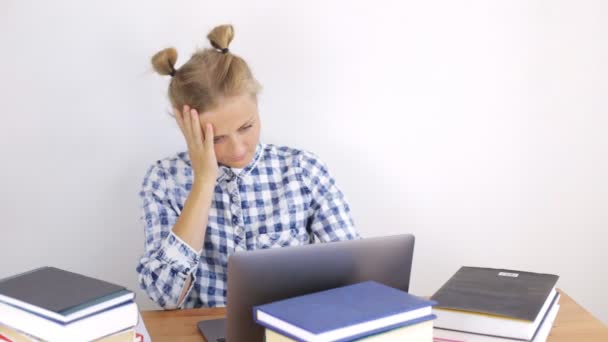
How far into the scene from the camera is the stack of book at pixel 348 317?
93cm

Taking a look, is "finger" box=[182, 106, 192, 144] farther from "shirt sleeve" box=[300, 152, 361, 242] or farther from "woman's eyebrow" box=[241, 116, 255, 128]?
"shirt sleeve" box=[300, 152, 361, 242]

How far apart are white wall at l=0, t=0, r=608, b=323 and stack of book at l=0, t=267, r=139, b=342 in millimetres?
946

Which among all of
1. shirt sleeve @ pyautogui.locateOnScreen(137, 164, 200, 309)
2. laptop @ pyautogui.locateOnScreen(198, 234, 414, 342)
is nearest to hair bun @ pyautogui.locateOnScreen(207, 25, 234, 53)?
shirt sleeve @ pyautogui.locateOnScreen(137, 164, 200, 309)

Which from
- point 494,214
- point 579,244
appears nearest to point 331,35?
point 494,214

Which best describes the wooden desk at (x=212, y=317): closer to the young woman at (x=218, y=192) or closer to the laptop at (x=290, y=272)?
the young woman at (x=218, y=192)

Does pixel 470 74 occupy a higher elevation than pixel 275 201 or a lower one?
higher

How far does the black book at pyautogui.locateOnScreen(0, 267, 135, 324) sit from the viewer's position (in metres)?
0.99

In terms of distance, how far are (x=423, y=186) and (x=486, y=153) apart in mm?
223

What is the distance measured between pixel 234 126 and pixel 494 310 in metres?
0.77

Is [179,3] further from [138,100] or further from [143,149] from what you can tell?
[143,149]

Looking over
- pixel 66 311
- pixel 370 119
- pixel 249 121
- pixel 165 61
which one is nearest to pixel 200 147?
pixel 249 121

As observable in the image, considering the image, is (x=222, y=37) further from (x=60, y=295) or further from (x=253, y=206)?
(x=60, y=295)

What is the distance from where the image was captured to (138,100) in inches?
79.3

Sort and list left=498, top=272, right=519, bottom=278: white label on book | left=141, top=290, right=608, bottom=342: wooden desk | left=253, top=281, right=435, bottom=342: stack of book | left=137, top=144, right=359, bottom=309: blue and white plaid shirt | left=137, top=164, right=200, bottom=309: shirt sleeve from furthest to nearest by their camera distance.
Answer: left=137, top=144, right=359, bottom=309: blue and white plaid shirt, left=137, top=164, right=200, bottom=309: shirt sleeve, left=498, top=272, right=519, bottom=278: white label on book, left=141, top=290, right=608, bottom=342: wooden desk, left=253, top=281, right=435, bottom=342: stack of book
